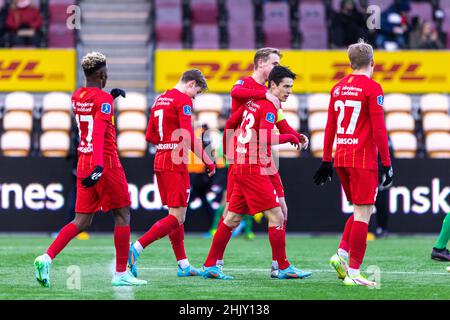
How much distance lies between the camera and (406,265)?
501 inches

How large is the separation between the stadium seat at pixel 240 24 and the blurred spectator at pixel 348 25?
1617mm

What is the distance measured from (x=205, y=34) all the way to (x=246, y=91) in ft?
36.5

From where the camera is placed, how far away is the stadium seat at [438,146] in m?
19.7

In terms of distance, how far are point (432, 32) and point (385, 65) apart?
161cm

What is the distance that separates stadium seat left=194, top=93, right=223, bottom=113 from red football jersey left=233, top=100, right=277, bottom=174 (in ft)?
29.4

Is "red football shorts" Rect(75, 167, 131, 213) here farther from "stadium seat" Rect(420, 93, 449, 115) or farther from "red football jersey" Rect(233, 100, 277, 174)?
"stadium seat" Rect(420, 93, 449, 115)

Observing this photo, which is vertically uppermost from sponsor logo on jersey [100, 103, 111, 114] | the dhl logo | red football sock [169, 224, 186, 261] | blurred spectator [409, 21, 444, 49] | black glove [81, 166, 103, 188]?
blurred spectator [409, 21, 444, 49]

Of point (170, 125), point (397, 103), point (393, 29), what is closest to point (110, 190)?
point (170, 125)

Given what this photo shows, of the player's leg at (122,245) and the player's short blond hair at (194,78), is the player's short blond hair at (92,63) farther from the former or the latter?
the player's short blond hair at (194,78)

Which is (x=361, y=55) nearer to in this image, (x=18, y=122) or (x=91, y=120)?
(x=91, y=120)

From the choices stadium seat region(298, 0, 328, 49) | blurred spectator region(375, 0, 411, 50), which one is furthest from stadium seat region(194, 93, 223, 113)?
blurred spectator region(375, 0, 411, 50)

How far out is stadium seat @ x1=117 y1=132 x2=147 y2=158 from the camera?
19344 mm

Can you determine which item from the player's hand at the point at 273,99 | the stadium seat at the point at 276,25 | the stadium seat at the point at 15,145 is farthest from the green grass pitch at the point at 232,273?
the stadium seat at the point at 276,25
